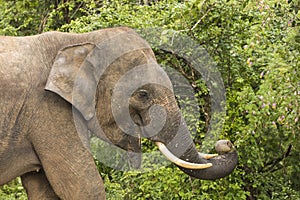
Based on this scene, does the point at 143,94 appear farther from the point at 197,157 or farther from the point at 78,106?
the point at 197,157

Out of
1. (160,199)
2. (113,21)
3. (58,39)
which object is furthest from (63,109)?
(113,21)

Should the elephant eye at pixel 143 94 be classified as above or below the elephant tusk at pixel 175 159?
above

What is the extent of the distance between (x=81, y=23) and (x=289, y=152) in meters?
2.36

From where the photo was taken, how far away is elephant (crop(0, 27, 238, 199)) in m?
6.22

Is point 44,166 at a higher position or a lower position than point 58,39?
lower

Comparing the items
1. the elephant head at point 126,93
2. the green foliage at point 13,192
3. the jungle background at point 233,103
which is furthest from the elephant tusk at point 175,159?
the green foliage at point 13,192

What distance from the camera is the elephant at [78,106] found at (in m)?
6.22

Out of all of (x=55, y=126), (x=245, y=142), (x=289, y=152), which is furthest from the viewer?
(x=289, y=152)

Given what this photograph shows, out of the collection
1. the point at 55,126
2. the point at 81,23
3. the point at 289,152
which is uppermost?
the point at 55,126

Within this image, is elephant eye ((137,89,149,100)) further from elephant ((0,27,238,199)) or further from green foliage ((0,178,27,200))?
green foliage ((0,178,27,200))

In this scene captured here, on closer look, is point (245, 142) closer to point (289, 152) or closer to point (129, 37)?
point (289, 152)

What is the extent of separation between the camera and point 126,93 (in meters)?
6.32

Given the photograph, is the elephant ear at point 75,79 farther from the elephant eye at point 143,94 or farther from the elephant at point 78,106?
the elephant eye at point 143,94

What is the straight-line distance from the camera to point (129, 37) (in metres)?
6.41
